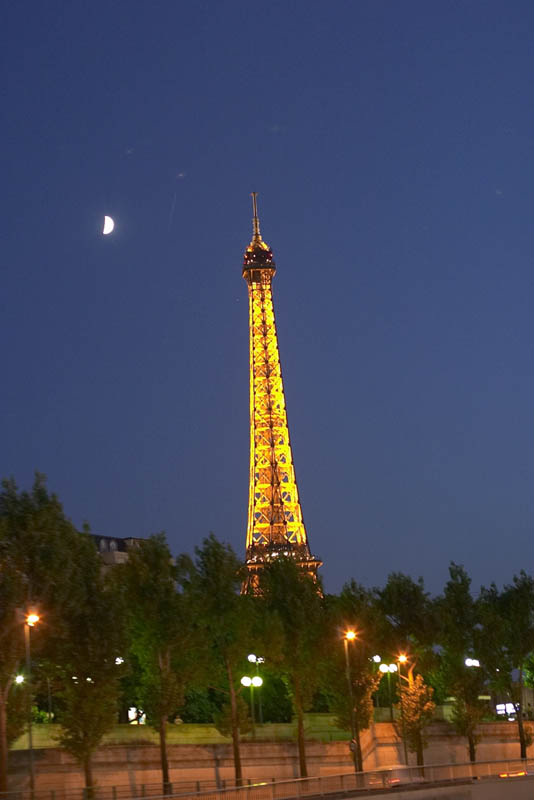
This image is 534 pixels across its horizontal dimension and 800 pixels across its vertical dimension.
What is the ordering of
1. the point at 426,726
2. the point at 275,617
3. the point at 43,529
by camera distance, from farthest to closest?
the point at 426,726 < the point at 275,617 < the point at 43,529

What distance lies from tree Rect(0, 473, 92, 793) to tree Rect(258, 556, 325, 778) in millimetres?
15487

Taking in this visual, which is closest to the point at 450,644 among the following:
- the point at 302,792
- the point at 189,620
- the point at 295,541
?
the point at 189,620

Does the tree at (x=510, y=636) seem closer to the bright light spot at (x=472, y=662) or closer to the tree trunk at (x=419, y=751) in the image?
the bright light spot at (x=472, y=662)

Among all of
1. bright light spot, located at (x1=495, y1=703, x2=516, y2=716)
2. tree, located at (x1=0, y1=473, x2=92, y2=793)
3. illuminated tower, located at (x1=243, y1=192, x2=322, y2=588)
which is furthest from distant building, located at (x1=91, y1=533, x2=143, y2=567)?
tree, located at (x1=0, y1=473, x2=92, y2=793)

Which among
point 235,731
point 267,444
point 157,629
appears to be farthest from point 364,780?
point 267,444

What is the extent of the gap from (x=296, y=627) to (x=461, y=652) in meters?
15.1

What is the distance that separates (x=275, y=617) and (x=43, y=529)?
61.3 feet

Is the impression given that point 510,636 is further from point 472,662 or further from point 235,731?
point 235,731

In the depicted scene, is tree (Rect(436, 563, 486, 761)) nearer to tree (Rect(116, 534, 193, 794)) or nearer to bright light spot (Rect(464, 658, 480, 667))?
bright light spot (Rect(464, 658, 480, 667))

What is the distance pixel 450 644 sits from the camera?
7975cm

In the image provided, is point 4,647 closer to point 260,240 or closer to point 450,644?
point 450,644

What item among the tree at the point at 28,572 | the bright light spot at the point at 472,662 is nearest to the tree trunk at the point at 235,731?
the tree at the point at 28,572

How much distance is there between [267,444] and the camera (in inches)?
5723

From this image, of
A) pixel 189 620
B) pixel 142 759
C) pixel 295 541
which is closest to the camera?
pixel 142 759
